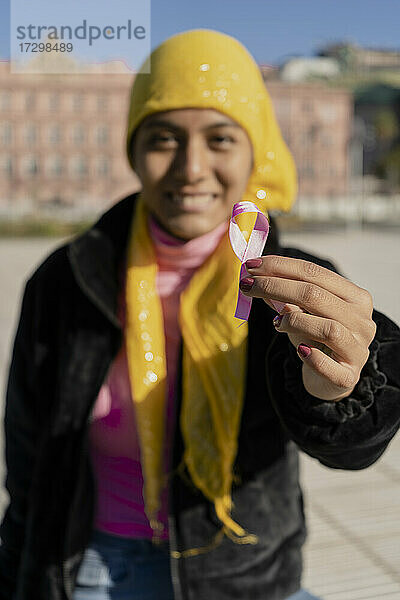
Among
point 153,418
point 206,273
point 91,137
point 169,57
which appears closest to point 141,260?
point 206,273

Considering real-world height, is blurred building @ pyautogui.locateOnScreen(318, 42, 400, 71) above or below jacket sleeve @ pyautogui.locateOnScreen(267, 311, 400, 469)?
above

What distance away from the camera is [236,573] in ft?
3.87

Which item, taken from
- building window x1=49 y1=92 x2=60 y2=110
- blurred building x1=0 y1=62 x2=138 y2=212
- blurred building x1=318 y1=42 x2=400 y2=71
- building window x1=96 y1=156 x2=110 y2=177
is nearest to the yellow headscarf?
blurred building x1=318 y1=42 x2=400 y2=71

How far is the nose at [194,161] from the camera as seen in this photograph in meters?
1.04

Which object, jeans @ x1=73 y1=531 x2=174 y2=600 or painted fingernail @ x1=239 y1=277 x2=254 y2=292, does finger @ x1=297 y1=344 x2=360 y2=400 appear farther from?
jeans @ x1=73 y1=531 x2=174 y2=600

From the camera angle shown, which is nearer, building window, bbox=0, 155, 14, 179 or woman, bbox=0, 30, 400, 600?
woman, bbox=0, 30, 400, 600

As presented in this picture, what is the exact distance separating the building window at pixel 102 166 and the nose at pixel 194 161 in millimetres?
16376

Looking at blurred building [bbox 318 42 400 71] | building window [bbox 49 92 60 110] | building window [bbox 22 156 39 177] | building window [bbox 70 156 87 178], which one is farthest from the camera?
building window [bbox 70 156 87 178]

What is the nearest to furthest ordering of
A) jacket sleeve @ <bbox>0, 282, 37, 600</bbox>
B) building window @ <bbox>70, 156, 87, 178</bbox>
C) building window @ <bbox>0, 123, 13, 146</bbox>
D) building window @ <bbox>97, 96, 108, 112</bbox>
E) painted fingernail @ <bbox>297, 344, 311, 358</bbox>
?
painted fingernail @ <bbox>297, 344, 311, 358</bbox> < jacket sleeve @ <bbox>0, 282, 37, 600</bbox> < building window @ <bbox>97, 96, 108, 112</bbox> < building window @ <bbox>0, 123, 13, 146</bbox> < building window @ <bbox>70, 156, 87, 178</bbox>

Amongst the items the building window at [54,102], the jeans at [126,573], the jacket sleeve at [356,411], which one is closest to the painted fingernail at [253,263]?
the jacket sleeve at [356,411]

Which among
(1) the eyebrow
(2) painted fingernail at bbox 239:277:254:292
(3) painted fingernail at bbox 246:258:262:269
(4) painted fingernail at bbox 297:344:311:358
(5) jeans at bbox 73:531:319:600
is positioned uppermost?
(1) the eyebrow

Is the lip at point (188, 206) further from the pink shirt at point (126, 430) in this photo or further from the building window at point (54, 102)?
the building window at point (54, 102)

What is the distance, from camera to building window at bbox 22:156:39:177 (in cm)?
1495

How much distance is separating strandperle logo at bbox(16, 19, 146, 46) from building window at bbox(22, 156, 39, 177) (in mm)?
13865
